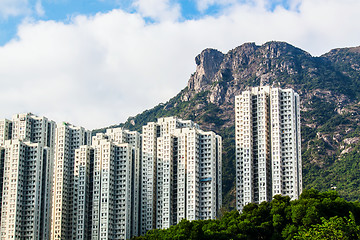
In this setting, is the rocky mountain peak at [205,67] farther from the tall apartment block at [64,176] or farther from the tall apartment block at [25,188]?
the tall apartment block at [25,188]

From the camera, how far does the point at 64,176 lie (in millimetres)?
114750

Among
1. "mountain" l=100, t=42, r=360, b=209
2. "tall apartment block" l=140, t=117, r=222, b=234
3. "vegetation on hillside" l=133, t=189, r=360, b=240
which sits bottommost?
"vegetation on hillside" l=133, t=189, r=360, b=240

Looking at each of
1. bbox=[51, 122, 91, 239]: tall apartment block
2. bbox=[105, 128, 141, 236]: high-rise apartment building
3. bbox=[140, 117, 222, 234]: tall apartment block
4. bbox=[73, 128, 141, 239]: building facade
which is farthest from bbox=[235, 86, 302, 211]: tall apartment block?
bbox=[51, 122, 91, 239]: tall apartment block

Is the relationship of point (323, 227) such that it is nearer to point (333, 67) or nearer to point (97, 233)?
point (97, 233)

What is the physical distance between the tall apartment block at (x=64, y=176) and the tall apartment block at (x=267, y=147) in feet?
96.8

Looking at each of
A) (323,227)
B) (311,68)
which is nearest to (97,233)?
(323,227)

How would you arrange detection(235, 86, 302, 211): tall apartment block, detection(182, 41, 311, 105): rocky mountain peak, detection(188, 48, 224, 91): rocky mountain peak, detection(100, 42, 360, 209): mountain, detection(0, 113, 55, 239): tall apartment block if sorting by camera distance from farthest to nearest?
detection(188, 48, 224, 91): rocky mountain peak
detection(182, 41, 311, 105): rocky mountain peak
detection(100, 42, 360, 209): mountain
detection(235, 86, 302, 211): tall apartment block
detection(0, 113, 55, 239): tall apartment block

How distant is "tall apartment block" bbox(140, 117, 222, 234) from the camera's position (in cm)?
10575

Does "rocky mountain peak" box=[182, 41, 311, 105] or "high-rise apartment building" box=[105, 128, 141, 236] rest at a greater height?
"rocky mountain peak" box=[182, 41, 311, 105]

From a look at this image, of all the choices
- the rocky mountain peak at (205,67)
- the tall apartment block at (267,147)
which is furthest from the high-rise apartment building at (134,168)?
the rocky mountain peak at (205,67)

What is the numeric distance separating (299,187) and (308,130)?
57.0 metres

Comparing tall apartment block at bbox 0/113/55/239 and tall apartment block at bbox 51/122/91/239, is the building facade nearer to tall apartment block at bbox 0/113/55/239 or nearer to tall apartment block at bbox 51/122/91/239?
tall apartment block at bbox 51/122/91/239

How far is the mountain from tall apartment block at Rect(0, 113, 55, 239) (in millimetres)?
43539

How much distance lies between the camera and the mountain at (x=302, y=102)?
14250cm
